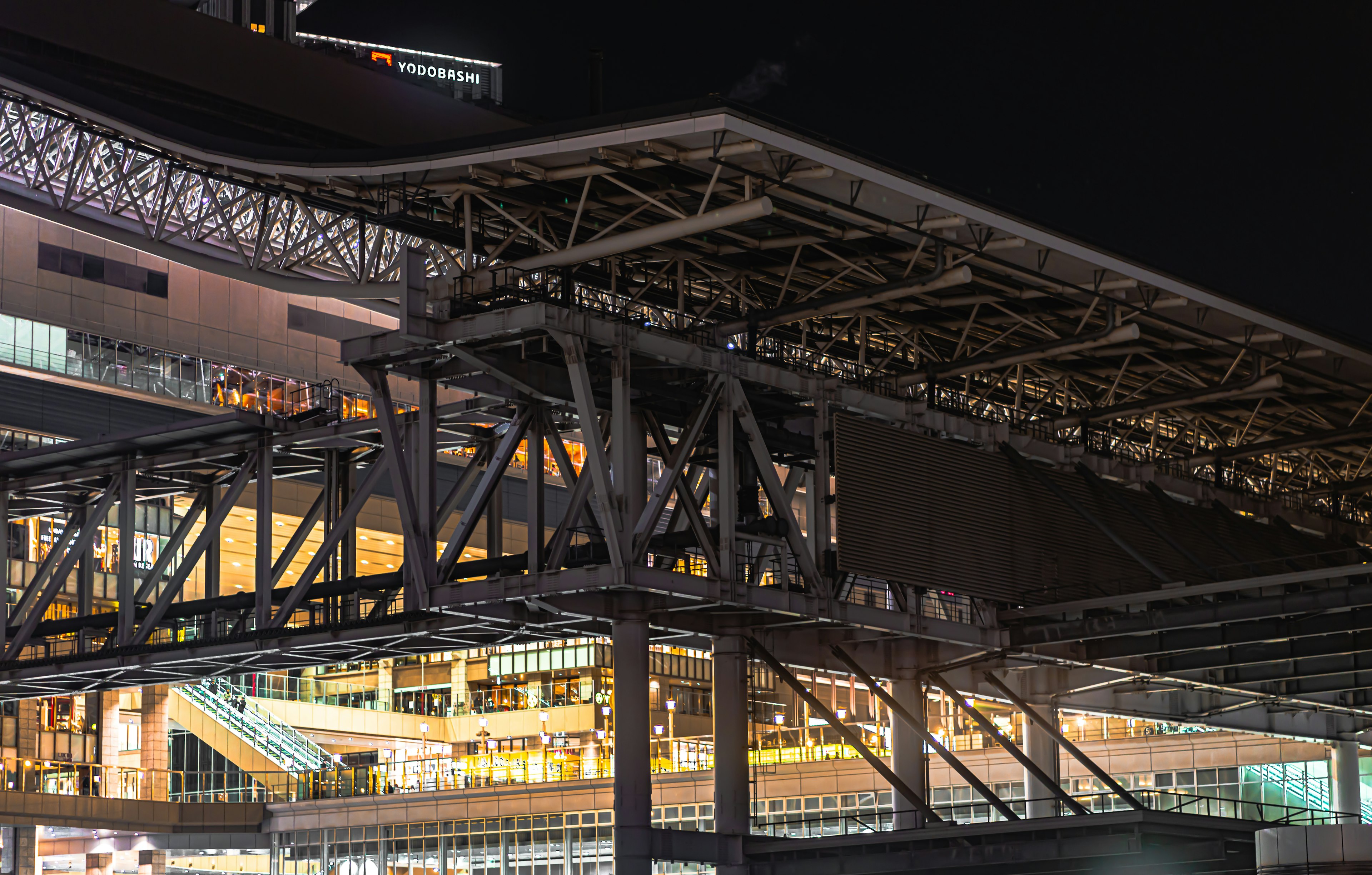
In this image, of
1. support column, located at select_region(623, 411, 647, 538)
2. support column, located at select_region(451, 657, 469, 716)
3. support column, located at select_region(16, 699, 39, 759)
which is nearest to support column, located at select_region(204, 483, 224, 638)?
support column, located at select_region(623, 411, 647, 538)

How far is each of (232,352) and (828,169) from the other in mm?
55763

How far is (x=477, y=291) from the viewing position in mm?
46281

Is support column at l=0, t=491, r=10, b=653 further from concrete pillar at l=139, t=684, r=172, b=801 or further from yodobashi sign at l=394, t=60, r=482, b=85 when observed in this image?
yodobashi sign at l=394, t=60, r=482, b=85

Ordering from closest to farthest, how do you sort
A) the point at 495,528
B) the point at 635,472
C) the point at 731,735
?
the point at 635,472
the point at 731,735
the point at 495,528

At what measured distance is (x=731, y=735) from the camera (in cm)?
5172

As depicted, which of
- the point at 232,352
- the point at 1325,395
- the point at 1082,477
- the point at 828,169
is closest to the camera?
the point at 828,169

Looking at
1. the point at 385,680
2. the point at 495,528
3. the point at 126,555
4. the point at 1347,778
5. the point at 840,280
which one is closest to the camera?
the point at 495,528

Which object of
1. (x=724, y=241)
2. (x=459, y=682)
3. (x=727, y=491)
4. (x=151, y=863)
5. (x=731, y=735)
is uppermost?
(x=724, y=241)

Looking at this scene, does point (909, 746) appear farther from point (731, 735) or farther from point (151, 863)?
point (151, 863)

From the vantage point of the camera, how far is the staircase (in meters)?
89.6

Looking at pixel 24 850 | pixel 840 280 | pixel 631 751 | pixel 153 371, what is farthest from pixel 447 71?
pixel 631 751

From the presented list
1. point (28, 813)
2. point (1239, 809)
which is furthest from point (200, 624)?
point (1239, 809)

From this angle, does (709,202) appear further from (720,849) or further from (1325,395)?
(1325,395)

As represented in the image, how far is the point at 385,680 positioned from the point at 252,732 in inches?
1065
